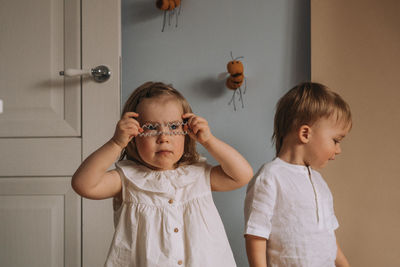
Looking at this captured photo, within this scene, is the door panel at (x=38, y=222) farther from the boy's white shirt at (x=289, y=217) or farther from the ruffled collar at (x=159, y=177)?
the boy's white shirt at (x=289, y=217)

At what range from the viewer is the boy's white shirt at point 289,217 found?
0.96 m

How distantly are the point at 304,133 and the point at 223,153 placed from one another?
309 millimetres

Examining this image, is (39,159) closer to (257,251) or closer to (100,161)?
(100,161)

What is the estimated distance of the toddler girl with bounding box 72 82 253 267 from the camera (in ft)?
2.68

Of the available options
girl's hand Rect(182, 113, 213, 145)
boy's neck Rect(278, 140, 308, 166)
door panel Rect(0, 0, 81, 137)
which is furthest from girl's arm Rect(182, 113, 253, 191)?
door panel Rect(0, 0, 81, 137)

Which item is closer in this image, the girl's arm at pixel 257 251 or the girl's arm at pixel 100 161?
the girl's arm at pixel 100 161

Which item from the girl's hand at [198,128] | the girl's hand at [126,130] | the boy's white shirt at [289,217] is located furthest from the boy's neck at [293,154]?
the girl's hand at [126,130]

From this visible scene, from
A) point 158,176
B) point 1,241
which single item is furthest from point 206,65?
point 1,241

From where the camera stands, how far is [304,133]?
101 centimetres

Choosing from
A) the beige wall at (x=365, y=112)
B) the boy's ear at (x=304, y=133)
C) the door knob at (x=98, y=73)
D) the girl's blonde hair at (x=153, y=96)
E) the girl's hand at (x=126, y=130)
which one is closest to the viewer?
the girl's hand at (x=126, y=130)

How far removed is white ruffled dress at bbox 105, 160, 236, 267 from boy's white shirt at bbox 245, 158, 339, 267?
148mm

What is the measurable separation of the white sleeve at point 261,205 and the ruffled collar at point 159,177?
0.20 m

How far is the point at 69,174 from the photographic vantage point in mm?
1164

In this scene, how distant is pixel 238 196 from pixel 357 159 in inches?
18.7
